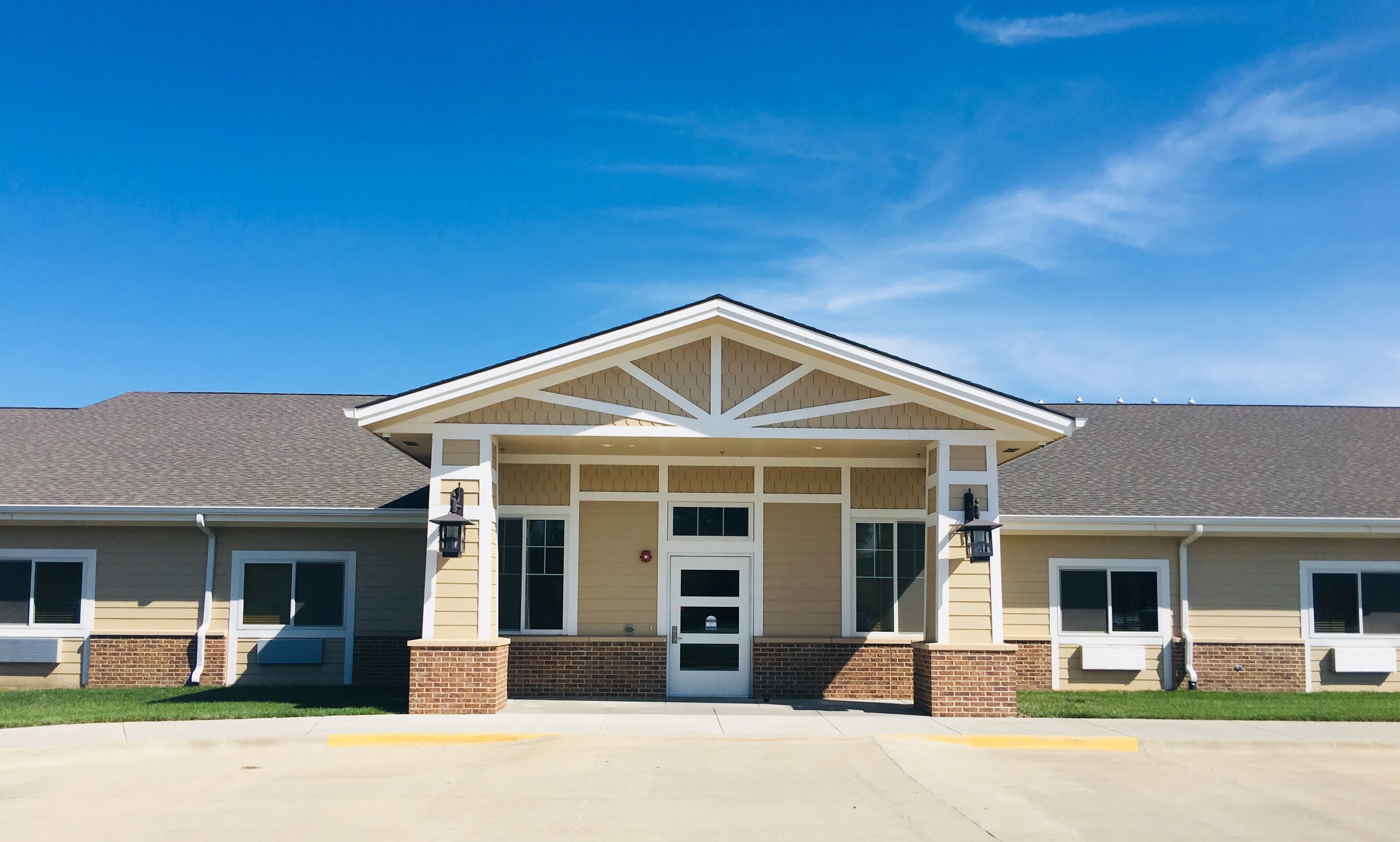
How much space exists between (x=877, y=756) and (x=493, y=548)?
5143 millimetres

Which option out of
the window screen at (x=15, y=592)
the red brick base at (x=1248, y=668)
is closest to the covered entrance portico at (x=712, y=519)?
the red brick base at (x=1248, y=668)

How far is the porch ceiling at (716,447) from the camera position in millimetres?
13352

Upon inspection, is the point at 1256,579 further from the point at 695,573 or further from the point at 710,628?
the point at 695,573

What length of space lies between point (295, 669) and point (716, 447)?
7.18m

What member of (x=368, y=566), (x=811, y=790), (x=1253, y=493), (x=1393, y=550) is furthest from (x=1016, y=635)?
(x=368, y=566)

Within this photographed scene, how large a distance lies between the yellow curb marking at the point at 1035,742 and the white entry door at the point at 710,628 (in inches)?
155

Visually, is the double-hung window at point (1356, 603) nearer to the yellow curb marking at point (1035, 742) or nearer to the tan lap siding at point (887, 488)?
the tan lap siding at point (887, 488)

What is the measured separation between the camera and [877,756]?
34.7ft

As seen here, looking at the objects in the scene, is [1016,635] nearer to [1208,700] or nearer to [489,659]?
[1208,700]

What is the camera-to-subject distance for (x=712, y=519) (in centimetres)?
1532

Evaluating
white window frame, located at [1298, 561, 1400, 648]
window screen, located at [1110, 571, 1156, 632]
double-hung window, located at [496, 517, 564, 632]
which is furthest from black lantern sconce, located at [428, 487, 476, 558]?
white window frame, located at [1298, 561, 1400, 648]

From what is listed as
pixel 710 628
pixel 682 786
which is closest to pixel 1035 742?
pixel 682 786

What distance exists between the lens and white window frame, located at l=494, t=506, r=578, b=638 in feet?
49.1

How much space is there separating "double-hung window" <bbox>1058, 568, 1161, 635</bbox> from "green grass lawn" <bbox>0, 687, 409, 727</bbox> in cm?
967
